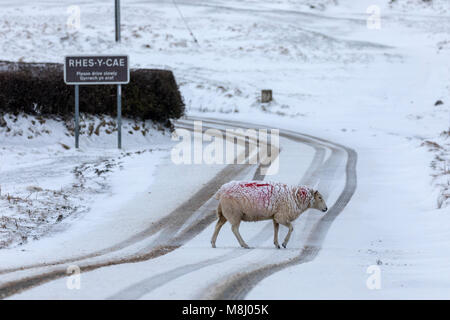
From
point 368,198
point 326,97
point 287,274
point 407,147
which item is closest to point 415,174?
point 368,198

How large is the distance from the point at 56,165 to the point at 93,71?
3.84m

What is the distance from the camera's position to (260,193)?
10.8 metres

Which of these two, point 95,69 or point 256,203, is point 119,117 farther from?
point 256,203

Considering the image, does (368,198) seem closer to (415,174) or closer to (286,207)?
(415,174)

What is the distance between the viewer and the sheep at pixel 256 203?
10.7m

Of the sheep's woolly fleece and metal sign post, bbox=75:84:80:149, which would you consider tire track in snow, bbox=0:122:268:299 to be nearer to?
the sheep's woolly fleece

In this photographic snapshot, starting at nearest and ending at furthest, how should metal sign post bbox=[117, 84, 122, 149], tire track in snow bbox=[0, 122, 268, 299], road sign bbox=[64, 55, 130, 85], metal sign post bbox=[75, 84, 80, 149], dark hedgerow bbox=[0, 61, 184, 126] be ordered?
tire track in snow bbox=[0, 122, 268, 299], metal sign post bbox=[75, 84, 80, 149], road sign bbox=[64, 55, 130, 85], dark hedgerow bbox=[0, 61, 184, 126], metal sign post bbox=[117, 84, 122, 149]

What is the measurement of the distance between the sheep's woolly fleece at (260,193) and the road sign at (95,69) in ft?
38.6

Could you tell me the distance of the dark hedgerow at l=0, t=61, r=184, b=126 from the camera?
21891 millimetres

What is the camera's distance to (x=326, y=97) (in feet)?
132

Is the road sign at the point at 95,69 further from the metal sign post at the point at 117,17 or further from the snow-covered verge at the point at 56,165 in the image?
the metal sign post at the point at 117,17

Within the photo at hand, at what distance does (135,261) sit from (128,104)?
1535 centimetres

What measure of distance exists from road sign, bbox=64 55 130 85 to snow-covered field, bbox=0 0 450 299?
2027 mm

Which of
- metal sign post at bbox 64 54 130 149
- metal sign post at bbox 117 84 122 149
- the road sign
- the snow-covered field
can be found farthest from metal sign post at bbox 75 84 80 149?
metal sign post at bbox 117 84 122 149
